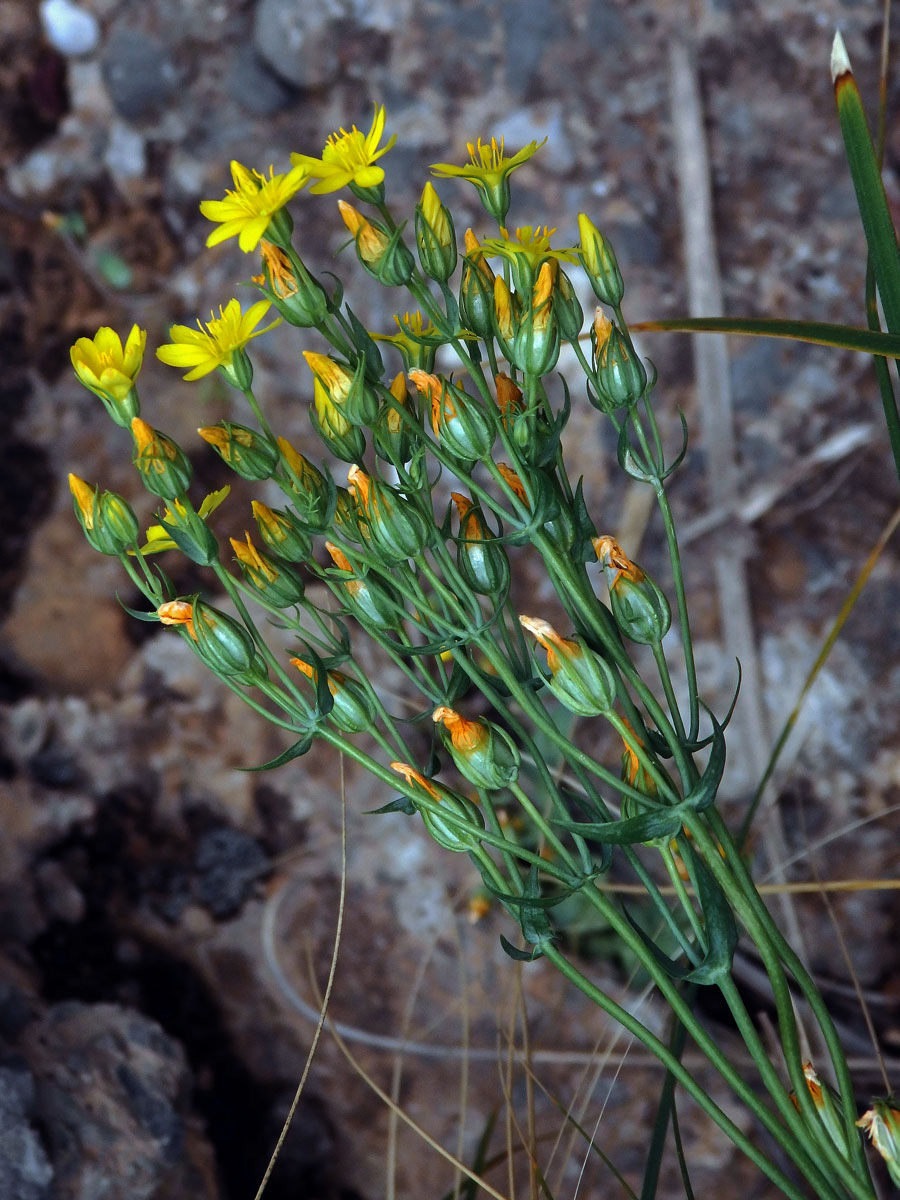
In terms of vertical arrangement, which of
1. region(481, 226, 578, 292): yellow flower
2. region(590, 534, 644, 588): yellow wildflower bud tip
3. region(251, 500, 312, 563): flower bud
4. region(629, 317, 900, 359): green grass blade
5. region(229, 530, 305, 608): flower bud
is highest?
region(629, 317, 900, 359): green grass blade

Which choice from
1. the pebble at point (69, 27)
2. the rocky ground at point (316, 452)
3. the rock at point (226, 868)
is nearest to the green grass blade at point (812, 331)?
the rocky ground at point (316, 452)

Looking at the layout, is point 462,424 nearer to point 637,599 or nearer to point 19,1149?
point 637,599

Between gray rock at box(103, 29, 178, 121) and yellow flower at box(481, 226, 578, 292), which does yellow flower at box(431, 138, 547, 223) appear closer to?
yellow flower at box(481, 226, 578, 292)

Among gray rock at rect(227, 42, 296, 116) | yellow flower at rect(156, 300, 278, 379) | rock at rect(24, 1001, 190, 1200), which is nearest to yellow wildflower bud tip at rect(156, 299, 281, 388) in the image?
yellow flower at rect(156, 300, 278, 379)

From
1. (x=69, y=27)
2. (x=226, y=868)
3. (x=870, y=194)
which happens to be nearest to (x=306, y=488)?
(x=870, y=194)

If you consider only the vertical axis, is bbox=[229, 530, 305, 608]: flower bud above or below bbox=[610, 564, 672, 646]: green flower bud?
below

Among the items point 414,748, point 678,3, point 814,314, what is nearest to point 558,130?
point 678,3

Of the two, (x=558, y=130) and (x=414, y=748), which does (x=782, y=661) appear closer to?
(x=414, y=748)
